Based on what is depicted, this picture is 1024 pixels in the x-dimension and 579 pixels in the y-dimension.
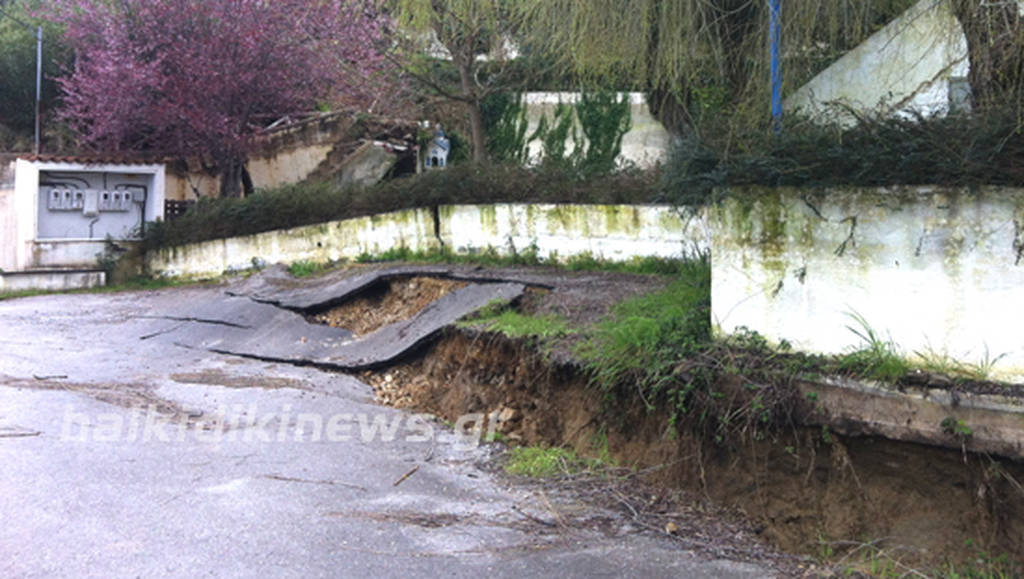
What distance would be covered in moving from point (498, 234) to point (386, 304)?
2084 millimetres

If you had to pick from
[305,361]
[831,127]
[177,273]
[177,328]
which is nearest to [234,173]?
[177,273]

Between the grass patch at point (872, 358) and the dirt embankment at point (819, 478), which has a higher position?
the grass patch at point (872, 358)

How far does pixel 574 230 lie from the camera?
12.0 meters

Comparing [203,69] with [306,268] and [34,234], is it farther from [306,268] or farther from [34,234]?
[306,268]

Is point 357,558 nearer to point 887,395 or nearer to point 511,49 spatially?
point 887,395

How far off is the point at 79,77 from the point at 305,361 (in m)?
15.9

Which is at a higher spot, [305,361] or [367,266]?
[367,266]

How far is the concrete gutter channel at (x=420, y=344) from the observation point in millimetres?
4812

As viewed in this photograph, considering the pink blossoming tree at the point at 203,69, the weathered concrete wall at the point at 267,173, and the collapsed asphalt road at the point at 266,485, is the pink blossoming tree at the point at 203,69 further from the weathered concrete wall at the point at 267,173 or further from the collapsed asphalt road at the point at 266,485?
the collapsed asphalt road at the point at 266,485

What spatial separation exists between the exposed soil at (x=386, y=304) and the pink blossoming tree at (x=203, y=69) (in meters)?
7.62

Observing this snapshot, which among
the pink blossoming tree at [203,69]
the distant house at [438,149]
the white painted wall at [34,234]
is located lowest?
the white painted wall at [34,234]

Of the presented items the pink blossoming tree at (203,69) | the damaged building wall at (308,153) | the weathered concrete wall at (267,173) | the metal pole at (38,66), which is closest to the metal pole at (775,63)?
the pink blossoming tree at (203,69)

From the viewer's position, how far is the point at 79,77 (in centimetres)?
2208

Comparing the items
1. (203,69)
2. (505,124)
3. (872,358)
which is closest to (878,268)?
(872,358)
